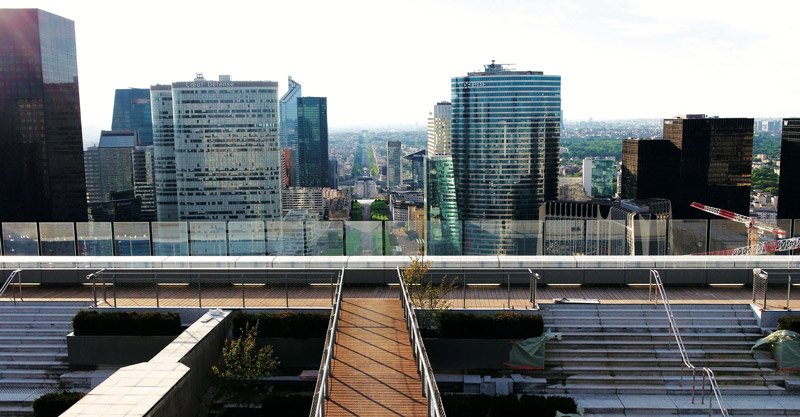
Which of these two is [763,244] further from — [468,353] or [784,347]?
[468,353]

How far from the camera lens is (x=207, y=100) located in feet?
371

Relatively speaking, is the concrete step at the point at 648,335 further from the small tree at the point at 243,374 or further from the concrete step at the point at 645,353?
the small tree at the point at 243,374

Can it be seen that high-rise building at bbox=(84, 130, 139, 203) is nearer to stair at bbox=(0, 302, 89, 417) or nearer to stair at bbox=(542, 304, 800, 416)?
stair at bbox=(0, 302, 89, 417)

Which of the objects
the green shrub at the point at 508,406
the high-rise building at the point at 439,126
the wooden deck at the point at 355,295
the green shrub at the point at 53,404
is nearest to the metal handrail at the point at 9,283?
the wooden deck at the point at 355,295

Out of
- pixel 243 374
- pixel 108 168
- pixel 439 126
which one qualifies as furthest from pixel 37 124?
pixel 243 374

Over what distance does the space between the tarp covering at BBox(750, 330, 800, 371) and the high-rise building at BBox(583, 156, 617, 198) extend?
182 m

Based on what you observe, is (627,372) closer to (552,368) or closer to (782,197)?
(552,368)

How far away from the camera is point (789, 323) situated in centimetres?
1403

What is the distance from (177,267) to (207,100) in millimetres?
100558

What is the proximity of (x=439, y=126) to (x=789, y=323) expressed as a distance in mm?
154613

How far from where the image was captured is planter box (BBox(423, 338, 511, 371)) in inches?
540

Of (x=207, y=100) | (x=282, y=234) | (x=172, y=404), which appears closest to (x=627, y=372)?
(x=172, y=404)

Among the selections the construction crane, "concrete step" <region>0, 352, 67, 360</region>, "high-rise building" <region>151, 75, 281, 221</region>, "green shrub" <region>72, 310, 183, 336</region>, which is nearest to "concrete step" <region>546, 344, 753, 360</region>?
the construction crane

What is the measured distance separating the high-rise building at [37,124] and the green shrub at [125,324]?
98391 millimetres
